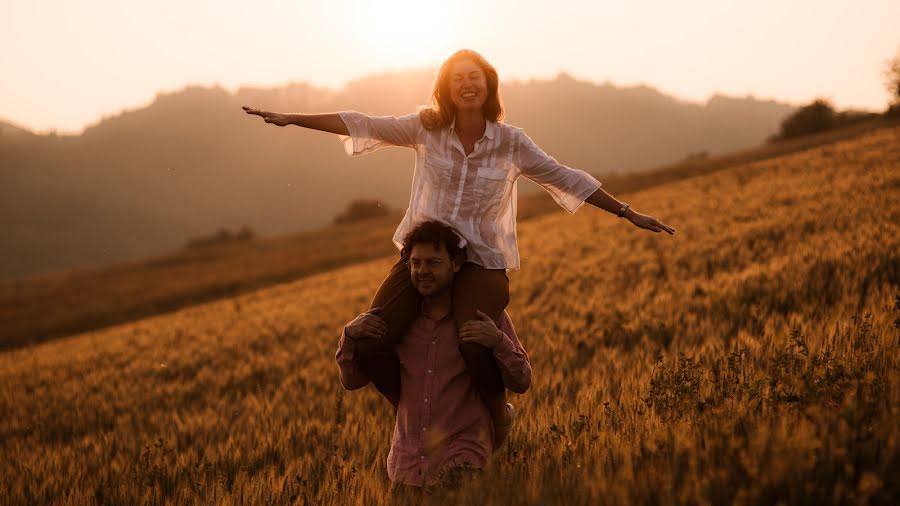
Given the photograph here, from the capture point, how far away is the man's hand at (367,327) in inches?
135

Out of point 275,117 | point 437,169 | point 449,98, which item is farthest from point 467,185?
point 275,117

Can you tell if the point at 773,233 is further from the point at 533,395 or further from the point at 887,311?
the point at 533,395

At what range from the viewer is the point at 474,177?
370cm

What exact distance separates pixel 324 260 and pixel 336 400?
97.4ft

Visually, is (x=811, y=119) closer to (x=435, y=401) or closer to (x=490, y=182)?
(x=490, y=182)

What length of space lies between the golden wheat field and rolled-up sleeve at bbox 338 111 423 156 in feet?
6.30

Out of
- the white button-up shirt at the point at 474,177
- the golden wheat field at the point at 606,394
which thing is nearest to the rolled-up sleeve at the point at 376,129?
the white button-up shirt at the point at 474,177

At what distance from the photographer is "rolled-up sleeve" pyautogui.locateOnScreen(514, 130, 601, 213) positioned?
3.78m

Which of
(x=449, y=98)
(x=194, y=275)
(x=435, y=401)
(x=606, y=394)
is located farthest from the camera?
(x=194, y=275)

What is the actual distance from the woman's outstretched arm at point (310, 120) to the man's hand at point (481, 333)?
1.38 m

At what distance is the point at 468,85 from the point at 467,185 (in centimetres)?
57

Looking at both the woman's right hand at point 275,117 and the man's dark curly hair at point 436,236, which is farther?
the woman's right hand at point 275,117

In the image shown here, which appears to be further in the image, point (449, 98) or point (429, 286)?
point (449, 98)

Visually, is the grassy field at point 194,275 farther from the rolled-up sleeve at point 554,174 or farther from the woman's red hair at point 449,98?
the rolled-up sleeve at point 554,174
